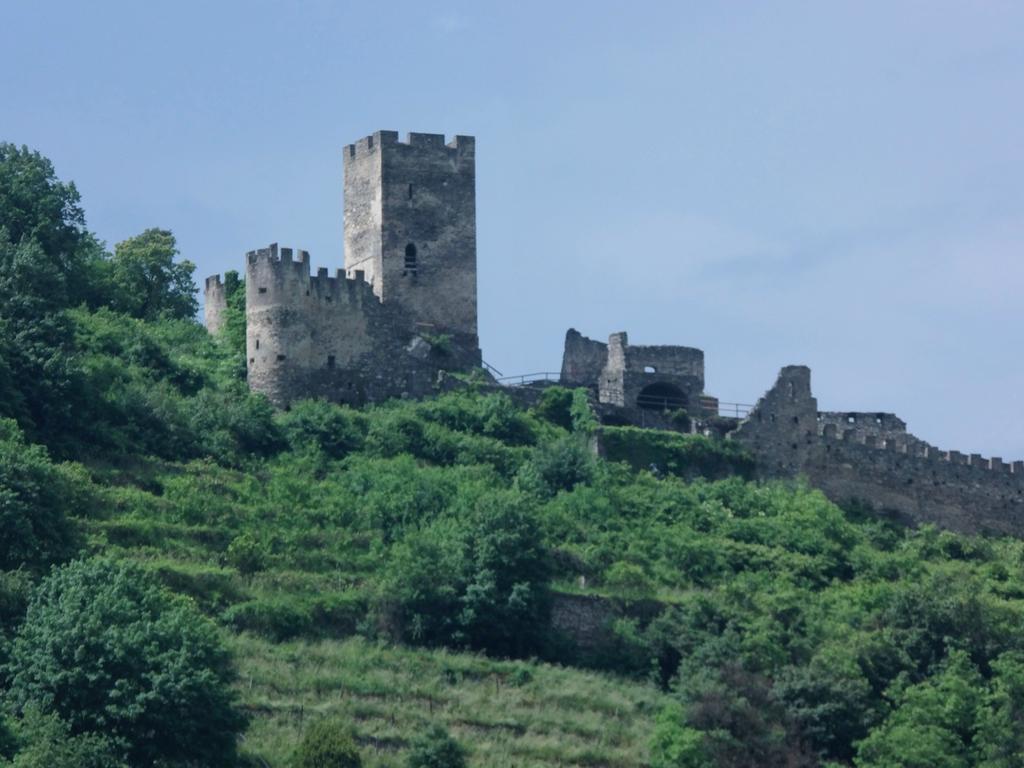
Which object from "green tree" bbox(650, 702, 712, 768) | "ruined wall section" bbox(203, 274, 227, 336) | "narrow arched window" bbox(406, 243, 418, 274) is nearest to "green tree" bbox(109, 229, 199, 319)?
"ruined wall section" bbox(203, 274, 227, 336)

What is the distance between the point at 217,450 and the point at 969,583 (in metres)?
13.2

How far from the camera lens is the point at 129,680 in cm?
4081

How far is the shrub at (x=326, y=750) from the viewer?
4128 cm

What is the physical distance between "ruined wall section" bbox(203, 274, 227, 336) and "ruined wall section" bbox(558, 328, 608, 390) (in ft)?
22.4

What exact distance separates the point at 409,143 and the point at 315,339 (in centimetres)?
528

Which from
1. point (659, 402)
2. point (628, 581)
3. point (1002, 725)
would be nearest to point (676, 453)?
point (659, 402)

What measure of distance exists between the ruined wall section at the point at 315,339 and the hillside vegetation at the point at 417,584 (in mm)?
661

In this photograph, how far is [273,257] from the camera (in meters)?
55.2

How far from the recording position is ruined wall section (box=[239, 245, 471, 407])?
55125 mm

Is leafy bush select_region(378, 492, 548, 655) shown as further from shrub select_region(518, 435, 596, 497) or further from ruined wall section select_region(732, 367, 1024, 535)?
ruined wall section select_region(732, 367, 1024, 535)

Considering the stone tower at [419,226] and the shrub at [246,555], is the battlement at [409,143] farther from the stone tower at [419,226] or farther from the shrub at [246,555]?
the shrub at [246,555]

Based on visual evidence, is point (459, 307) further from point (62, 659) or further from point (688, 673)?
point (62, 659)

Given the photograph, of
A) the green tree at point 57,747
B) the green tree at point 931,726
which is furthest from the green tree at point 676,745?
the green tree at point 57,747

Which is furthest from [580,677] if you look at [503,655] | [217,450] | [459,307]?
[459,307]
